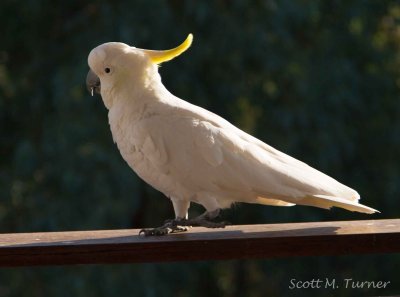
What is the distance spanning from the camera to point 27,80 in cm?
429

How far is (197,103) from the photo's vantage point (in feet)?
13.4

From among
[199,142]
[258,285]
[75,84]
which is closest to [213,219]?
[199,142]

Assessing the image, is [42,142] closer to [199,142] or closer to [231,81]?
[231,81]

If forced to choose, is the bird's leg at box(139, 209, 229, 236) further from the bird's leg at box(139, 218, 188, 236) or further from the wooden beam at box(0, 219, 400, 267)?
the wooden beam at box(0, 219, 400, 267)

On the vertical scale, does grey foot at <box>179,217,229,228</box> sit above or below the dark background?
below

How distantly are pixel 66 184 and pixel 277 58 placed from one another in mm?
1195

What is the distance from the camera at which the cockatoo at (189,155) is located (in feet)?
6.13

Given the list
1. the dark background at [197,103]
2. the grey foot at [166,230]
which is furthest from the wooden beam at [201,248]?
the dark background at [197,103]

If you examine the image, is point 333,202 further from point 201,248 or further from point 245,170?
point 201,248

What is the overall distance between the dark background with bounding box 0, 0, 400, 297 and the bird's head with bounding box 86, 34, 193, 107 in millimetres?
1702

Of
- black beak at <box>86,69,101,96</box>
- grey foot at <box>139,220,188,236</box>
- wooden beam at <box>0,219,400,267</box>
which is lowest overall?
wooden beam at <box>0,219,400,267</box>

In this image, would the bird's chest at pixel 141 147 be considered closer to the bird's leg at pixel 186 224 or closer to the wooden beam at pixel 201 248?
the bird's leg at pixel 186 224

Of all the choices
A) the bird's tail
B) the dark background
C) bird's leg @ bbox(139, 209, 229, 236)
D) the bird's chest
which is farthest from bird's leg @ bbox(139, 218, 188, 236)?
the dark background

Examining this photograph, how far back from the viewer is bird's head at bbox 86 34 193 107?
2000 millimetres
